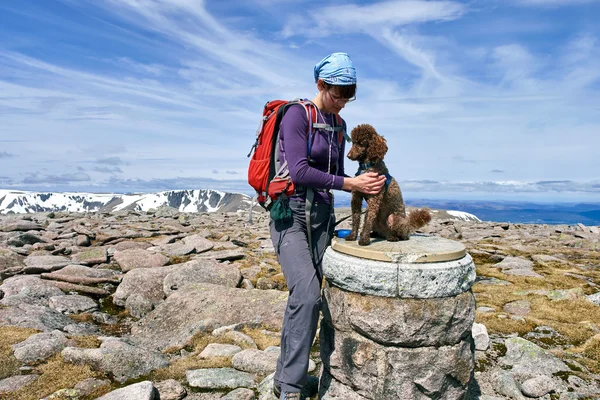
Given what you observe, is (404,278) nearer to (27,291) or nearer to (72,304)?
(72,304)

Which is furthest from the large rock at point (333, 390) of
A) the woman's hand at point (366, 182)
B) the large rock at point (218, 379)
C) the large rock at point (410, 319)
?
the woman's hand at point (366, 182)

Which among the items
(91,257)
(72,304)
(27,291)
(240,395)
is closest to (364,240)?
(240,395)

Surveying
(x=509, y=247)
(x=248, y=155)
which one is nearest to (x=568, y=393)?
(x=248, y=155)

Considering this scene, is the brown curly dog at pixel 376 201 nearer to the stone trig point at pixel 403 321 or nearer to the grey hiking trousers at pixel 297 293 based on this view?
the stone trig point at pixel 403 321

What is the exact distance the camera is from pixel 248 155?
518 cm

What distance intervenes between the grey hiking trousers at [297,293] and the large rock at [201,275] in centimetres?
600

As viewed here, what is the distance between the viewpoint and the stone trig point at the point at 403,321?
4.11m

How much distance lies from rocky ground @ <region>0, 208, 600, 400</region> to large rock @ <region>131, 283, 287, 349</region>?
0.09 ft

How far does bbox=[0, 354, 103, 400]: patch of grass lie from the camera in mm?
5293

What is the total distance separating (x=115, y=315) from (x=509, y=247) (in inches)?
641

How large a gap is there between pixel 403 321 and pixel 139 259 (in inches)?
443

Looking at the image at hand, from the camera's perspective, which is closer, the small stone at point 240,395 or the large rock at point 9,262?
the small stone at point 240,395

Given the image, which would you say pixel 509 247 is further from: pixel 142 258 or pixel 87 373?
pixel 87 373

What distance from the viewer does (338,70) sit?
457 centimetres
